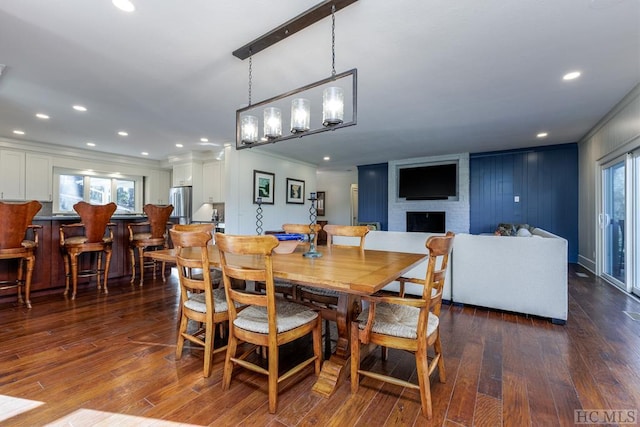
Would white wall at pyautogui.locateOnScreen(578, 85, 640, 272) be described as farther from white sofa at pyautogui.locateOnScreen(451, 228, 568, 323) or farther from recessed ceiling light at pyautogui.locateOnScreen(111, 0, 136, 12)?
recessed ceiling light at pyautogui.locateOnScreen(111, 0, 136, 12)

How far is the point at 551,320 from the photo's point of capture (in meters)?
2.69

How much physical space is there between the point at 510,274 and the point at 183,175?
6.86 metres

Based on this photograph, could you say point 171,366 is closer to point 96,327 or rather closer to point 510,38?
point 96,327

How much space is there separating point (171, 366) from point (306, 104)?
83.6 inches

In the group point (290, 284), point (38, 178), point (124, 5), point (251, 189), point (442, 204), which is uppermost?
point (124, 5)

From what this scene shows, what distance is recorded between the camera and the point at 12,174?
5.54 metres

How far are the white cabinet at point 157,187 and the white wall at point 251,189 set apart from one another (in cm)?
328

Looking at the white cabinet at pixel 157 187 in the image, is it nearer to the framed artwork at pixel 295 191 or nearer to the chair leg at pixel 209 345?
the framed artwork at pixel 295 191

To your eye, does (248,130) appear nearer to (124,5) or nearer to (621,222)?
(124,5)

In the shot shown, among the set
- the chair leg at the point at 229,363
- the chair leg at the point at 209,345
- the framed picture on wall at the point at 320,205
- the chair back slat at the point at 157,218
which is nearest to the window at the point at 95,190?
the chair back slat at the point at 157,218

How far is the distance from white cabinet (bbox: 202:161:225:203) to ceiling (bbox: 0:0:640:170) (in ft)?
6.90

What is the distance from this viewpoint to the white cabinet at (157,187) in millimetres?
7789

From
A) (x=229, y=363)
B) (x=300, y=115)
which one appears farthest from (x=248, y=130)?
(x=229, y=363)

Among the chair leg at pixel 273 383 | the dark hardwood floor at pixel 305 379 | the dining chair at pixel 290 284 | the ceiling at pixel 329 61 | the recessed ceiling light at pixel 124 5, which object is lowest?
the dark hardwood floor at pixel 305 379
